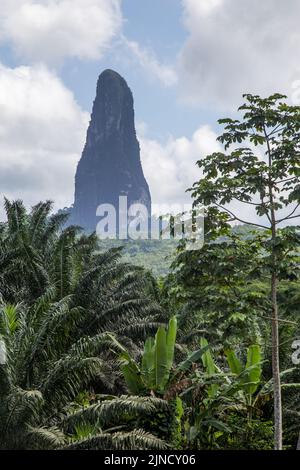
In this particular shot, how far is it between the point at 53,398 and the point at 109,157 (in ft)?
467

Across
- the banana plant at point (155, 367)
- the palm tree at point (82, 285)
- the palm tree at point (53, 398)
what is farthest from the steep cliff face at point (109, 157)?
the palm tree at point (53, 398)

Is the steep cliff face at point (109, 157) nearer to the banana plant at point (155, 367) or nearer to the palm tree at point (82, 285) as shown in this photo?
the palm tree at point (82, 285)

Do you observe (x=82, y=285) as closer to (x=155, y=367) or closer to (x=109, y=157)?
(x=155, y=367)

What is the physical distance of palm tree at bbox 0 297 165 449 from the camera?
739 cm

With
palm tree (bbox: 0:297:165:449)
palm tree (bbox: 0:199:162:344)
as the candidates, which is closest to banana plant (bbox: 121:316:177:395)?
palm tree (bbox: 0:297:165:449)

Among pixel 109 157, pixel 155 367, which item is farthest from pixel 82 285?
pixel 109 157

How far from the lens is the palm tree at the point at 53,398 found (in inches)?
291

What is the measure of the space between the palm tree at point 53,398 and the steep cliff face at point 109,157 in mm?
135647

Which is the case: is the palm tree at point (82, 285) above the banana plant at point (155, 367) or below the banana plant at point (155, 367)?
above

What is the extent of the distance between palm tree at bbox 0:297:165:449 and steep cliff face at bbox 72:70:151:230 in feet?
445

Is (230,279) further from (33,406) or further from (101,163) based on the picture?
(101,163)

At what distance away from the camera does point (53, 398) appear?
8672 millimetres

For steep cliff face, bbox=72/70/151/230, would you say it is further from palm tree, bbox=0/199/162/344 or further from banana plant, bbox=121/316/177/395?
banana plant, bbox=121/316/177/395
